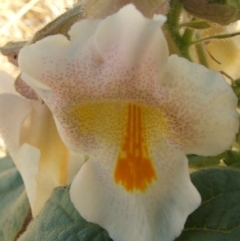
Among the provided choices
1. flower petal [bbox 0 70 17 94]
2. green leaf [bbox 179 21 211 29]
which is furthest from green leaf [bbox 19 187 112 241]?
green leaf [bbox 179 21 211 29]

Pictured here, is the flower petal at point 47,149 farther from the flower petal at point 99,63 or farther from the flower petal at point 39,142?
the flower petal at point 99,63

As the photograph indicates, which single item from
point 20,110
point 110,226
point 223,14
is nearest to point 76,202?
point 110,226

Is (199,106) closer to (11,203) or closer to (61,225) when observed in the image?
(61,225)

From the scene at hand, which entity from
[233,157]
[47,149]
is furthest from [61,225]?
[233,157]

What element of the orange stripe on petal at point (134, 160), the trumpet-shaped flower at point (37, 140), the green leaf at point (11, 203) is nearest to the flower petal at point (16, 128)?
the trumpet-shaped flower at point (37, 140)

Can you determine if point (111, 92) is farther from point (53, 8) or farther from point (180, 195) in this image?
point (53, 8)

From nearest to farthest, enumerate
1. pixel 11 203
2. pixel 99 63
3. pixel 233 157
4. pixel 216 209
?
pixel 99 63, pixel 216 209, pixel 233 157, pixel 11 203
